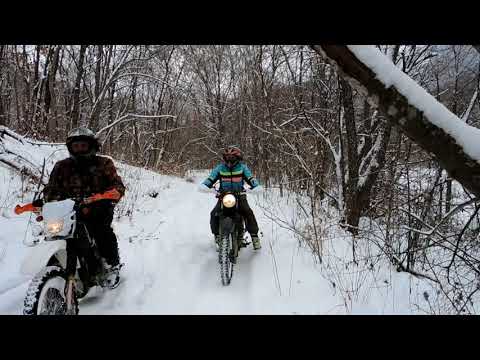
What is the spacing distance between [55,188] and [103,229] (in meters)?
0.65

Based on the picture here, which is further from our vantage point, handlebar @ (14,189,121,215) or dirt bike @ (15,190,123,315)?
handlebar @ (14,189,121,215)

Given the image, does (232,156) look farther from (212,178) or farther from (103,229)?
(103,229)

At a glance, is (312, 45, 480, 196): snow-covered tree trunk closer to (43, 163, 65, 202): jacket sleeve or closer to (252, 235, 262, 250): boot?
(43, 163, 65, 202): jacket sleeve

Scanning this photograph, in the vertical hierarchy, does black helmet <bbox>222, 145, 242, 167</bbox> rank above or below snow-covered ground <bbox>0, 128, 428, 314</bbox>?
above

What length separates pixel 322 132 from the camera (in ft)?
20.1

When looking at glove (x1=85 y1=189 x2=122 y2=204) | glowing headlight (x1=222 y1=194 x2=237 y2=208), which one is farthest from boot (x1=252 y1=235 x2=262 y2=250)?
glove (x1=85 y1=189 x2=122 y2=204)

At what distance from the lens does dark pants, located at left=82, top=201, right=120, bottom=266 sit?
303 cm

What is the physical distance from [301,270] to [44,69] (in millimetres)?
9734

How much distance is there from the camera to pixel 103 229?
312 centimetres

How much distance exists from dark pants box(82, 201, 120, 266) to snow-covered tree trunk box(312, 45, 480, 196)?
277cm

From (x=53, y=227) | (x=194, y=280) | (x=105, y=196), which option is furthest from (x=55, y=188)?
(x=194, y=280)
